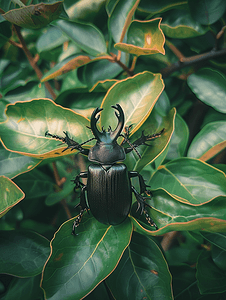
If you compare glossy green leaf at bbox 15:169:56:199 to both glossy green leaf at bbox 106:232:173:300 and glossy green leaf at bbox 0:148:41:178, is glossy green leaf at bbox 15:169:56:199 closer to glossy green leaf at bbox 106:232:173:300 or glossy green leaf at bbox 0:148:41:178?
glossy green leaf at bbox 0:148:41:178

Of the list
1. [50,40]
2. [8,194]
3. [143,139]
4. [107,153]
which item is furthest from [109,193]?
[50,40]

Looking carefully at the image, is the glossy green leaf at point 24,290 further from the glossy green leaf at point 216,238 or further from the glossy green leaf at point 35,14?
the glossy green leaf at point 35,14

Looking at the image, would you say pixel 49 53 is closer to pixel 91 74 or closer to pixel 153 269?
pixel 91 74

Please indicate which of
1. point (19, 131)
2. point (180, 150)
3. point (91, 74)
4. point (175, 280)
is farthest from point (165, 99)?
point (175, 280)

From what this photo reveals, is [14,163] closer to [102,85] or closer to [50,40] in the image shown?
[102,85]

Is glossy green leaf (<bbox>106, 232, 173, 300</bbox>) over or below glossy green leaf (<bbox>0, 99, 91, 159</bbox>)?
below

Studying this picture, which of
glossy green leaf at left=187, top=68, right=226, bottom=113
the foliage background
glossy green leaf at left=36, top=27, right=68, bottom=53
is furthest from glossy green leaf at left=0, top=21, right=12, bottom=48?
glossy green leaf at left=187, top=68, right=226, bottom=113
